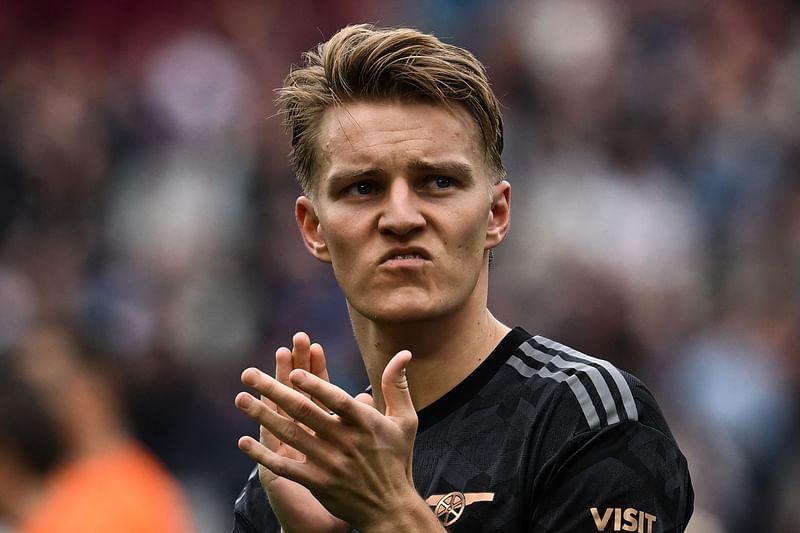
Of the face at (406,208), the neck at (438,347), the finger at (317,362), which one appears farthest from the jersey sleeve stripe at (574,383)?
the finger at (317,362)

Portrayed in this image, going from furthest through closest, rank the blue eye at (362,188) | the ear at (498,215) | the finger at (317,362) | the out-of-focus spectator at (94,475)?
the out-of-focus spectator at (94,475)
the ear at (498,215)
the blue eye at (362,188)
the finger at (317,362)

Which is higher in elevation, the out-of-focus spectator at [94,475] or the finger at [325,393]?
the finger at [325,393]

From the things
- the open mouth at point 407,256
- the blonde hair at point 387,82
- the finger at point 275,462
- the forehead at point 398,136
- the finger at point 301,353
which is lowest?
the finger at point 275,462

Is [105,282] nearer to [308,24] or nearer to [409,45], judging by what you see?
[308,24]

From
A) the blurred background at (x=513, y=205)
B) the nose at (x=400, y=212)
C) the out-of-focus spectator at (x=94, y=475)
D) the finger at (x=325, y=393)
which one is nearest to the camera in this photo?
the finger at (x=325, y=393)

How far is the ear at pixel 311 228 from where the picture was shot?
380cm

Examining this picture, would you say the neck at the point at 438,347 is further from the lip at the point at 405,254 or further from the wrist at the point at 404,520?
the wrist at the point at 404,520

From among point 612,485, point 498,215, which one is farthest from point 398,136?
point 612,485

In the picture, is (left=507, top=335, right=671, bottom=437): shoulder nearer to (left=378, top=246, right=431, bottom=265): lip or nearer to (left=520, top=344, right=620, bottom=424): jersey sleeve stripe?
(left=520, top=344, right=620, bottom=424): jersey sleeve stripe

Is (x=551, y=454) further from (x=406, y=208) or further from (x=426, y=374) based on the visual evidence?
(x=406, y=208)

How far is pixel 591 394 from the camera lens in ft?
10.9

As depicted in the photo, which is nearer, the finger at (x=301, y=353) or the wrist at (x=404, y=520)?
the wrist at (x=404, y=520)

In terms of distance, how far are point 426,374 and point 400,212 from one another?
48 cm

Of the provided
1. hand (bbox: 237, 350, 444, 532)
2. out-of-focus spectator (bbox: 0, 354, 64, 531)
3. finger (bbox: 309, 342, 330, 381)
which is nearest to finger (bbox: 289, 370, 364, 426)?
hand (bbox: 237, 350, 444, 532)
